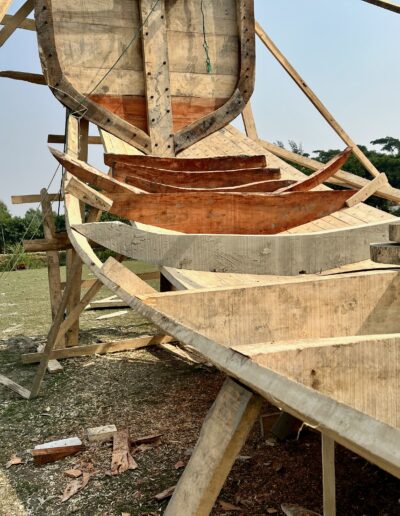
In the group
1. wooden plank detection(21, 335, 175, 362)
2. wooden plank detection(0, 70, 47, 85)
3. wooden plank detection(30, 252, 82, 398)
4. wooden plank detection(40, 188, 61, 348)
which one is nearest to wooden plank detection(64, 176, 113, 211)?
wooden plank detection(30, 252, 82, 398)

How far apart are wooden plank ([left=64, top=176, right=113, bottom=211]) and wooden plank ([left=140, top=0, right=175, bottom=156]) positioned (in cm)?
211

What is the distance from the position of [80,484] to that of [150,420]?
1.06 meters

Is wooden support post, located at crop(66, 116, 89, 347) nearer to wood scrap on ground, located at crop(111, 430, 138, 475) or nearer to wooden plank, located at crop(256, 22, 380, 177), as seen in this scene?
wood scrap on ground, located at crop(111, 430, 138, 475)

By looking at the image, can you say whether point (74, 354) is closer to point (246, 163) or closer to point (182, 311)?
point (246, 163)

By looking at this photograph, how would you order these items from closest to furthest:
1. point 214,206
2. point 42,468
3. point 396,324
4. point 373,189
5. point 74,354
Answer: point 396,324 → point 214,206 → point 42,468 → point 373,189 → point 74,354

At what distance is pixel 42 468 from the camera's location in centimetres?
374

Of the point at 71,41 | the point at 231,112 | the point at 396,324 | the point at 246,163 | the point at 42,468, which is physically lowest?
the point at 42,468

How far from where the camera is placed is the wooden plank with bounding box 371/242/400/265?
1.91 metres

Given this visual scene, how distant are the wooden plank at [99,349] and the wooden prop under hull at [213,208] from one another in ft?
9.72

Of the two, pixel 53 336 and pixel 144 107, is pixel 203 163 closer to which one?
pixel 144 107

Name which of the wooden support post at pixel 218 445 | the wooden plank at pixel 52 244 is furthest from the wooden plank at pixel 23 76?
the wooden support post at pixel 218 445

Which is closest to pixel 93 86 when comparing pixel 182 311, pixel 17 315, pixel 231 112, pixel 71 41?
pixel 71 41

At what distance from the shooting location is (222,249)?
104 inches

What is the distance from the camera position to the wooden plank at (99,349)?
6.18 meters
